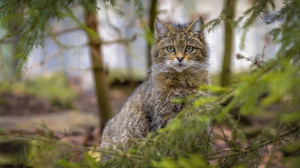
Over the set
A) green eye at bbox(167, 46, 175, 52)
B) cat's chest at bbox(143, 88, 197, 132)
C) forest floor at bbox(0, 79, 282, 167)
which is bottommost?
forest floor at bbox(0, 79, 282, 167)

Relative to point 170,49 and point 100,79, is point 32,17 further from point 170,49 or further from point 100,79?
point 100,79

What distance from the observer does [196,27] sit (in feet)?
11.3

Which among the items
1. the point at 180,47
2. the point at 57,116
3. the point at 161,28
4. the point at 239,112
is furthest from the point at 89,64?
the point at 239,112

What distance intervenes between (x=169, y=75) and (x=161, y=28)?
2.09ft

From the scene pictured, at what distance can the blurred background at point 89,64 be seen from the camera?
5164mm

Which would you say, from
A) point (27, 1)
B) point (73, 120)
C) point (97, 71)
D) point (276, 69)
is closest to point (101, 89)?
point (97, 71)

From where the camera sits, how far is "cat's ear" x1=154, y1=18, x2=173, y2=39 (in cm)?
348

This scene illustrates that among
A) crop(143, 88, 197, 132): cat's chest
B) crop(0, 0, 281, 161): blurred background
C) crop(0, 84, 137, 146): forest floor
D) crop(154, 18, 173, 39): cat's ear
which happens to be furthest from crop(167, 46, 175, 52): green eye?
crop(0, 84, 137, 146): forest floor

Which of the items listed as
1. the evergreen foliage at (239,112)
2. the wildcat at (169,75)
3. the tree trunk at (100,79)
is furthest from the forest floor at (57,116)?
the evergreen foliage at (239,112)

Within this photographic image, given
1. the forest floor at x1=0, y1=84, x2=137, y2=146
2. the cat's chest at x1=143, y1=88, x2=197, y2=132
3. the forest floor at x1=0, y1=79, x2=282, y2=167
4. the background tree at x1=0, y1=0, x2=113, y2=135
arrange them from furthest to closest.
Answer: the forest floor at x1=0, y1=84, x2=137, y2=146
the forest floor at x1=0, y1=79, x2=282, y2=167
the cat's chest at x1=143, y1=88, x2=197, y2=132
the background tree at x1=0, y1=0, x2=113, y2=135

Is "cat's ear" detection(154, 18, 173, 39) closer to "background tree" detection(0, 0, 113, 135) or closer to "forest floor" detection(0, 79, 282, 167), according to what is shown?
"background tree" detection(0, 0, 113, 135)

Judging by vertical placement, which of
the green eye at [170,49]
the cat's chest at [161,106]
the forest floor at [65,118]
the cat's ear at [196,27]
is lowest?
the forest floor at [65,118]

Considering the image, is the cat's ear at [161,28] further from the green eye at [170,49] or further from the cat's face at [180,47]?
the green eye at [170,49]

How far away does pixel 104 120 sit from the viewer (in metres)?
5.77
